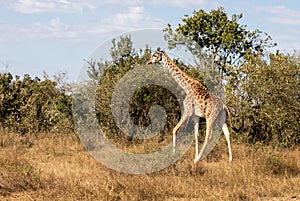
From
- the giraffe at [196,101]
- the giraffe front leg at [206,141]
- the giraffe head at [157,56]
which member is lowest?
the giraffe front leg at [206,141]

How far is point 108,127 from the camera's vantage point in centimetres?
1411

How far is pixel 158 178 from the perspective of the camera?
9.30 m

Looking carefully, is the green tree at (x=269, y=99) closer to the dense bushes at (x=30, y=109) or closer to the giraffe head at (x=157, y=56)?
the giraffe head at (x=157, y=56)

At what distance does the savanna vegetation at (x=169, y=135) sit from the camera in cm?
852

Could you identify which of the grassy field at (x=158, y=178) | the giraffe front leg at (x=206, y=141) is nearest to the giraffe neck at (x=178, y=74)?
the giraffe front leg at (x=206, y=141)

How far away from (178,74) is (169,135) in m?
1.86

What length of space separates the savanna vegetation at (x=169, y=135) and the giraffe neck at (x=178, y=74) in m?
1.46

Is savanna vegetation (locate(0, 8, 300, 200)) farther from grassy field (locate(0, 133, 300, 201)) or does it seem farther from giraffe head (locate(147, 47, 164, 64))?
giraffe head (locate(147, 47, 164, 64))

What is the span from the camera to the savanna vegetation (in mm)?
8516

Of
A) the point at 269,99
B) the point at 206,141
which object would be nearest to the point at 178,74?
the point at 206,141

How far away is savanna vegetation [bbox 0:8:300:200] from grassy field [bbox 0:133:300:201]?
0.02 metres

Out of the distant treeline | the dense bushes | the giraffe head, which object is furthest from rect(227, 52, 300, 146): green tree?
the dense bushes

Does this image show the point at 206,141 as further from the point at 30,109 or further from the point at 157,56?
the point at 30,109

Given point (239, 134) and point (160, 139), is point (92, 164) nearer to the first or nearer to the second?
point (160, 139)
